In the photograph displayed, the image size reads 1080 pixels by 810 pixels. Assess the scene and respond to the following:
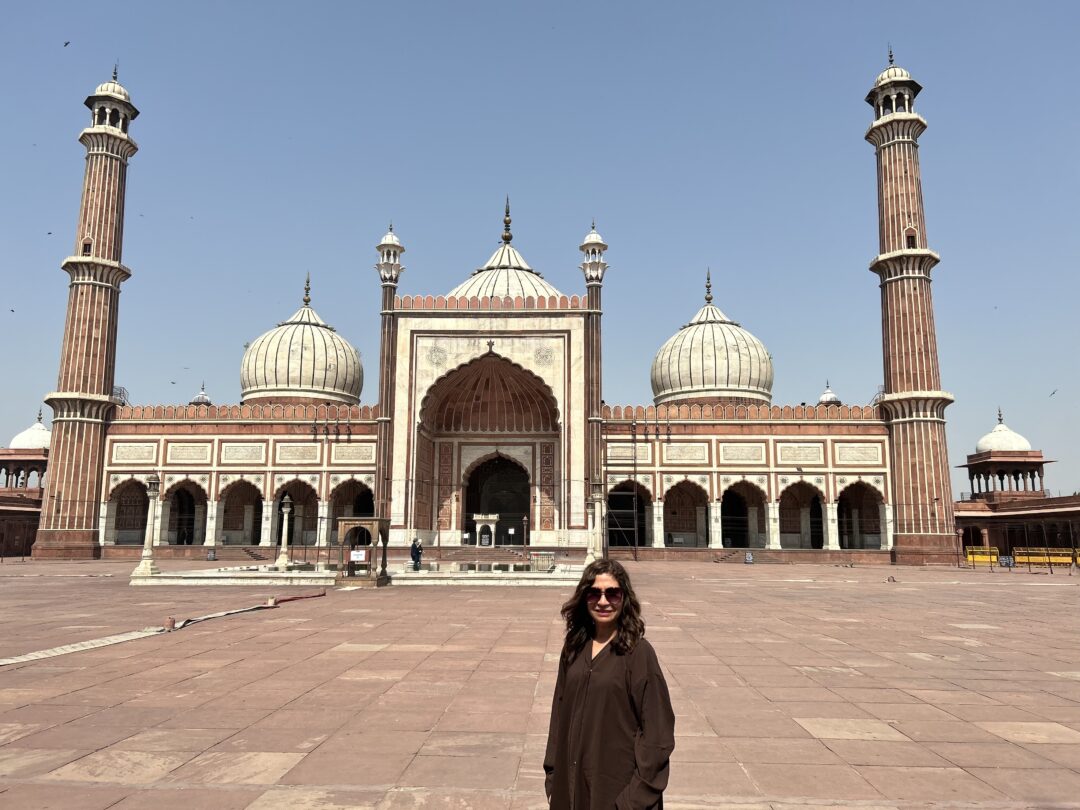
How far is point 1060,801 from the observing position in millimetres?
4012

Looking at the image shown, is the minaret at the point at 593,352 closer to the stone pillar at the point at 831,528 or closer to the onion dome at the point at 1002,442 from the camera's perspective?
the stone pillar at the point at 831,528

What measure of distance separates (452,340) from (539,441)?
634cm

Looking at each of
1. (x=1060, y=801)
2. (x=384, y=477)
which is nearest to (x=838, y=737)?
(x=1060, y=801)

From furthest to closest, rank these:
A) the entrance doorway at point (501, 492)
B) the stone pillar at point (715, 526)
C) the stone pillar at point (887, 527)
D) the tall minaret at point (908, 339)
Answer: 1. the entrance doorway at point (501, 492)
2. the stone pillar at point (715, 526)
3. the stone pillar at point (887, 527)
4. the tall minaret at point (908, 339)

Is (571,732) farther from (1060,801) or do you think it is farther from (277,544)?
(277,544)

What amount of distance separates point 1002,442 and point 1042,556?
17525mm

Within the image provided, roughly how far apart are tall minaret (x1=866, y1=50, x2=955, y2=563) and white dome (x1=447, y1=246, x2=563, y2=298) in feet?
55.0

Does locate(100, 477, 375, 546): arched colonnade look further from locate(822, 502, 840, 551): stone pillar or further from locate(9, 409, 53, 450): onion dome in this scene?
locate(822, 502, 840, 551): stone pillar

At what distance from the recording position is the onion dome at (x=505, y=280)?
42.5m

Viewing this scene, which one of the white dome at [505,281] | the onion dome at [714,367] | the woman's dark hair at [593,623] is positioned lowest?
the woman's dark hair at [593,623]

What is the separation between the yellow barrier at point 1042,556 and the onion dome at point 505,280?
2484cm

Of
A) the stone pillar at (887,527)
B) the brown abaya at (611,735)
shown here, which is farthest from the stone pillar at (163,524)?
the brown abaya at (611,735)

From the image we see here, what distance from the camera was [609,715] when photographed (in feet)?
8.48

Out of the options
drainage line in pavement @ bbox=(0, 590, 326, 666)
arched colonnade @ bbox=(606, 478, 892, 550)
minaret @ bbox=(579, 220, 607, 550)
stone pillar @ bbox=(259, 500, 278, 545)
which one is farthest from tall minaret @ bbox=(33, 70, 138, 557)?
drainage line in pavement @ bbox=(0, 590, 326, 666)
